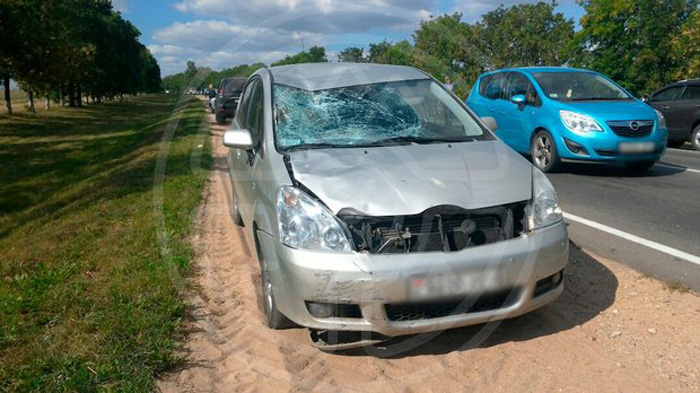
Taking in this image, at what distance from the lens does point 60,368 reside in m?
3.08

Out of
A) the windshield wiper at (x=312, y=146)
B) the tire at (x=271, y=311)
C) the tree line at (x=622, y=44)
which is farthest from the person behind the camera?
the tree line at (x=622, y=44)

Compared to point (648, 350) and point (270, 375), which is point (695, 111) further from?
point (270, 375)

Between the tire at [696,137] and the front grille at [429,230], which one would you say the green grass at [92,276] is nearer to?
the front grille at [429,230]

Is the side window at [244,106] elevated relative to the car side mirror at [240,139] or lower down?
elevated

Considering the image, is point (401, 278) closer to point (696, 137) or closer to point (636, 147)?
point (636, 147)

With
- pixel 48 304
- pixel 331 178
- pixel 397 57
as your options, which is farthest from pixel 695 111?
pixel 48 304

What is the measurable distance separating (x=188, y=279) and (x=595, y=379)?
3.15m

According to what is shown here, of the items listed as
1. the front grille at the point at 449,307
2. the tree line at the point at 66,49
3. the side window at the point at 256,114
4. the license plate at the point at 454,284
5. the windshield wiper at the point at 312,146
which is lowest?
the front grille at the point at 449,307

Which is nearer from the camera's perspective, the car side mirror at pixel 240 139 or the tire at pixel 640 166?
the car side mirror at pixel 240 139

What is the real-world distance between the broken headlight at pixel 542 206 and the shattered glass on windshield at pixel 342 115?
107cm

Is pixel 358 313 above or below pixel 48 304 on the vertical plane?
above

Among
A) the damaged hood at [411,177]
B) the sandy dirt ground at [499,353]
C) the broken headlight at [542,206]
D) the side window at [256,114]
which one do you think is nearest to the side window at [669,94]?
the sandy dirt ground at [499,353]

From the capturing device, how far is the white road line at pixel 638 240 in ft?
15.5

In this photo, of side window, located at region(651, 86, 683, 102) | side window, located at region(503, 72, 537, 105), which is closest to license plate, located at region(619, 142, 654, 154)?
side window, located at region(503, 72, 537, 105)
